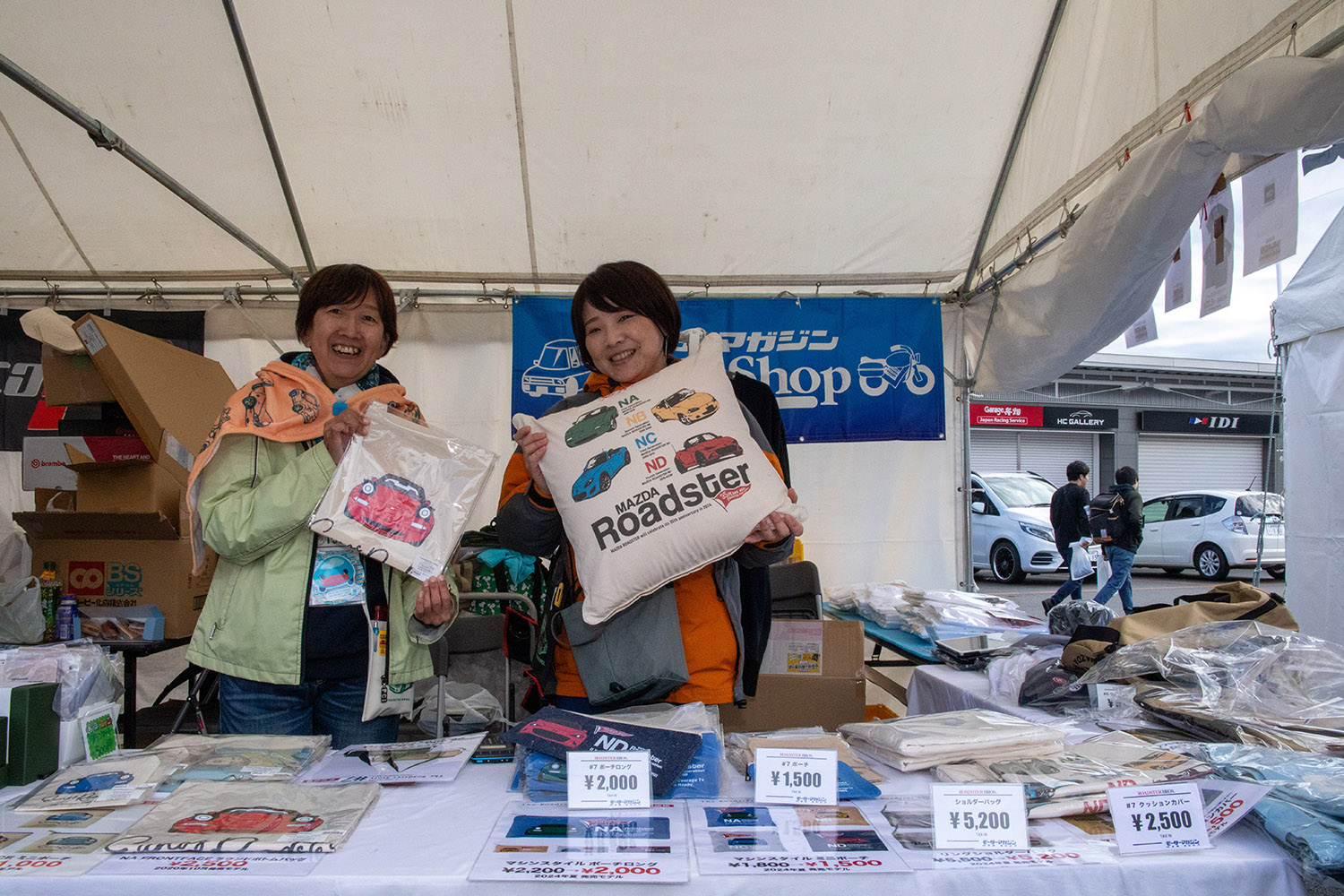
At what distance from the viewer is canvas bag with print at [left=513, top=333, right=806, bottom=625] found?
1367 millimetres

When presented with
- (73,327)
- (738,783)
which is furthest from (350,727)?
(73,327)

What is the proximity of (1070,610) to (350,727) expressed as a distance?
2.10 metres

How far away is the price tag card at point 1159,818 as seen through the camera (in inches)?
35.4

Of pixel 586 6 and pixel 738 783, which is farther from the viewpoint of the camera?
pixel 586 6

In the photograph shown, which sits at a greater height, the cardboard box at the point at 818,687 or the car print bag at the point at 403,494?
the car print bag at the point at 403,494

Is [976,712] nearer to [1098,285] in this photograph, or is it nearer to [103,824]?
[103,824]

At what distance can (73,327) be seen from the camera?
2467mm

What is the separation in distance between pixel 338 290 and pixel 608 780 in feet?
3.56

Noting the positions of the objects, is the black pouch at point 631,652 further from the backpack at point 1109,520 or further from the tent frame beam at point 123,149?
the backpack at point 1109,520

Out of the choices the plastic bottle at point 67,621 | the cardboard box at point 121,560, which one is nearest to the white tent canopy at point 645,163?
the cardboard box at point 121,560

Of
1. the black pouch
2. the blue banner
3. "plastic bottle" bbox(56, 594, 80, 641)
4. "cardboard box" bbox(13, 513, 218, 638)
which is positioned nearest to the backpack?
the blue banner

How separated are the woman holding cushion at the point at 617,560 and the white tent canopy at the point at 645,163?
1509 mm

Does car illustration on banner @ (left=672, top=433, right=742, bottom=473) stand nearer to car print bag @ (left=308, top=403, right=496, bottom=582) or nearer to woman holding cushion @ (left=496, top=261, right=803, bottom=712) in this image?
woman holding cushion @ (left=496, top=261, right=803, bottom=712)

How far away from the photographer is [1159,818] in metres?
0.91
